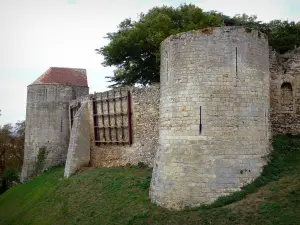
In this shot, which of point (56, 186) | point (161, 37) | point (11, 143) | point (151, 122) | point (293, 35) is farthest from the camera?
point (11, 143)

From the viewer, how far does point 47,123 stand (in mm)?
27922

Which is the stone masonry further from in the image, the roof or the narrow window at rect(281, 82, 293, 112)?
the roof

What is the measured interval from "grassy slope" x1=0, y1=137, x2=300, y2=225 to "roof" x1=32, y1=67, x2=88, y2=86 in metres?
9.16

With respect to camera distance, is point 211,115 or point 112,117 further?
point 112,117

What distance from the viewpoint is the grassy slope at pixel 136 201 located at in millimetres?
9859

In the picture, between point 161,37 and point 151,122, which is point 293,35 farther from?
point 151,122

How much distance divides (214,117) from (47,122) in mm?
19673

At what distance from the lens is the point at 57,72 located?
29.2m

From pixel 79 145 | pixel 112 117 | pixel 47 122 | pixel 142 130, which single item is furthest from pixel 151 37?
pixel 47 122

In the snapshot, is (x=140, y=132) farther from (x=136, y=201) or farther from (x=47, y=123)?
(x=47, y=123)

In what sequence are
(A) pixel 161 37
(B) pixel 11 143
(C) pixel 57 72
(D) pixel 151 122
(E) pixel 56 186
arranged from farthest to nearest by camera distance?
(B) pixel 11 143 < (C) pixel 57 72 < (A) pixel 161 37 < (E) pixel 56 186 < (D) pixel 151 122

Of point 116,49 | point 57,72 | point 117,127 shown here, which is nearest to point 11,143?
point 57,72

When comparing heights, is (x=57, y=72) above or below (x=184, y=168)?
above

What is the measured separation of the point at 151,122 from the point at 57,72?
47.3 feet
